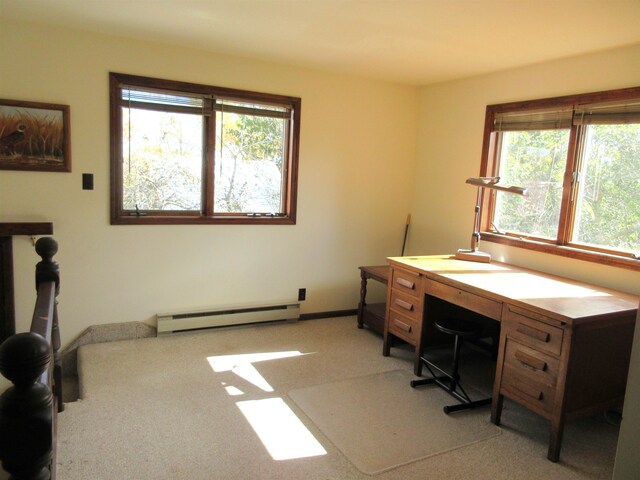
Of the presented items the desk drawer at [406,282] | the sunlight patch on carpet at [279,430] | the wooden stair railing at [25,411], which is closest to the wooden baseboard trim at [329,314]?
the desk drawer at [406,282]

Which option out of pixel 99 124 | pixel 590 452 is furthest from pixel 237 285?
pixel 590 452

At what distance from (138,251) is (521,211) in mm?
2999

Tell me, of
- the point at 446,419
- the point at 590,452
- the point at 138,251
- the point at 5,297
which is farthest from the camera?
the point at 138,251

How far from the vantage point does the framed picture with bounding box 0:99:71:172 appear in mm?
2988

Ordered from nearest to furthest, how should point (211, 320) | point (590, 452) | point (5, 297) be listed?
point (590, 452) < point (5, 297) < point (211, 320)

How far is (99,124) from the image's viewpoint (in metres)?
3.25

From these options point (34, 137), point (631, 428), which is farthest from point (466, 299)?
point (34, 137)

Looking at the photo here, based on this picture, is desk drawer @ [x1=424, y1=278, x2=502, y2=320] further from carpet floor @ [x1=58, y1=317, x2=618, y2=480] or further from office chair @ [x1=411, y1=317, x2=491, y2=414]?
carpet floor @ [x1=58, y1=317, x2=618, y2=480]

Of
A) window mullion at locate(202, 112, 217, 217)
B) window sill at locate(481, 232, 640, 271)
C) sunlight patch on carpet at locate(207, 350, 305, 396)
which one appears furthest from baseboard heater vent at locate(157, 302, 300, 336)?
window sill at locate(481, 232, 640, 271)

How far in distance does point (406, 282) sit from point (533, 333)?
1052 millimetres

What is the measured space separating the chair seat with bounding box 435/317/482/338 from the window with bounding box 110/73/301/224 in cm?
174

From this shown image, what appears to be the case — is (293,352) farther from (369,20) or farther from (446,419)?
(369,20)

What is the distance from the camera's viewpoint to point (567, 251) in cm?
308

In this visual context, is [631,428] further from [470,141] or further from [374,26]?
[470,141]
